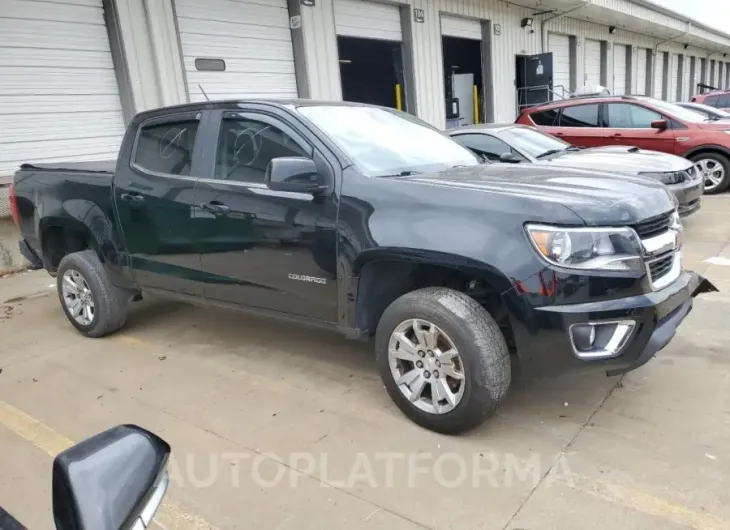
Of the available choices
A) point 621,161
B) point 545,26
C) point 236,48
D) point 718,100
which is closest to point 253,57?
point 236,48

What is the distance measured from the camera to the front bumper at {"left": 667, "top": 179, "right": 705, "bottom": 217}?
652 cm

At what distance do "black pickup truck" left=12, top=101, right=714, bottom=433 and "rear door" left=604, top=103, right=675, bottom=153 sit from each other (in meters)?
6.47

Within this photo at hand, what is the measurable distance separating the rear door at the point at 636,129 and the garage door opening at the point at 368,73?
676cm

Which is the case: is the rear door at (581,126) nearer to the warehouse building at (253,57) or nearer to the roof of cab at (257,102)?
the warehouse building at (253,57)

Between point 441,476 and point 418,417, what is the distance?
41 cm

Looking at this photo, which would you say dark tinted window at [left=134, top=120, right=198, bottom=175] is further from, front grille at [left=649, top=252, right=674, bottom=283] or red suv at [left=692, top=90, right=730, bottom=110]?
red suv at [left=692, top=90, right=730, bottom=110]

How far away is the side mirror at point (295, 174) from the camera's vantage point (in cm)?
312

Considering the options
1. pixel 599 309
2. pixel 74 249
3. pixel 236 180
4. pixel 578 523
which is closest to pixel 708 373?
pixel 599 309

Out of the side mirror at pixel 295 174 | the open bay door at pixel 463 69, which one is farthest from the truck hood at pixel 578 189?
the open bay door at pixel 463 69

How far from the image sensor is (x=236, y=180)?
3678mm

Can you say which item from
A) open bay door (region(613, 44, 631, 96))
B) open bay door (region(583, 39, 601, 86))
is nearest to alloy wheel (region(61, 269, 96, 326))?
open bay door (region(583, 39, 601, 86))

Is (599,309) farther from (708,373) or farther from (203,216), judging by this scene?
(203,216)

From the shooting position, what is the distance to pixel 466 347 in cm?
279

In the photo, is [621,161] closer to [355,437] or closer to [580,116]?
[580,116]
